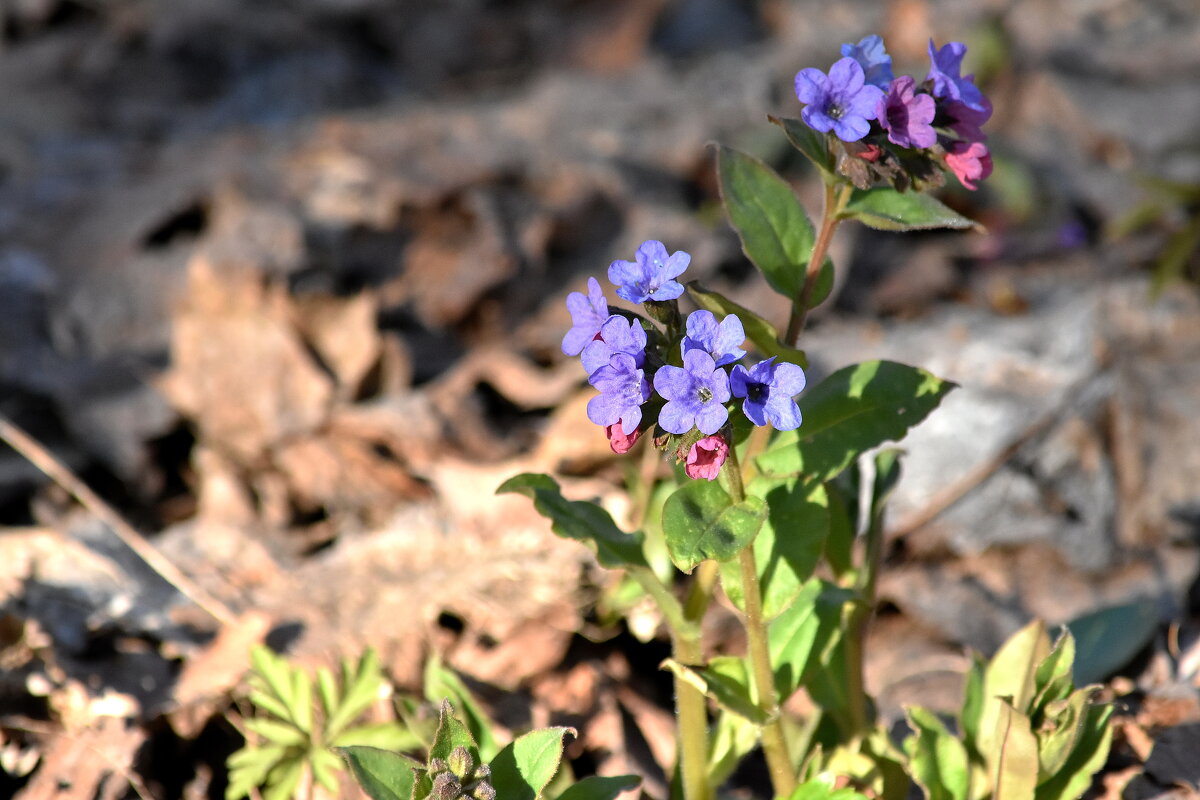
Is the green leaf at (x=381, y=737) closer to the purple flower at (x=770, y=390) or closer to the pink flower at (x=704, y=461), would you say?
the pink flower at (x=704, y=461)

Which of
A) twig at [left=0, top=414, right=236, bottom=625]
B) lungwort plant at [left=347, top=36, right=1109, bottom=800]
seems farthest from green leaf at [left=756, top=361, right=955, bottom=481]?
twig at [left=0, top=414, right=236, bottom=625]

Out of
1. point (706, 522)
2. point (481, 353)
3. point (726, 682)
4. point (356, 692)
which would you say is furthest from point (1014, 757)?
point (481, 353)

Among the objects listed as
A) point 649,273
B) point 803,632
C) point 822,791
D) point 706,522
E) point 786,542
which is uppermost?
point 649,273

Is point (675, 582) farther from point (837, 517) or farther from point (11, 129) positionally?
point (11, 129)

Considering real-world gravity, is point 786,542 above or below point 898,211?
below

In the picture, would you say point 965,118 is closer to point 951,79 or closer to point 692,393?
point 951,79

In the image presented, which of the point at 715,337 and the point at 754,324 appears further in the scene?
the point at 754,324

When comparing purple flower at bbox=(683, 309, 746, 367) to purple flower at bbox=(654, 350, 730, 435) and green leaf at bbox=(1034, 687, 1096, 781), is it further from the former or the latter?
green leaf at bbox=(1034, 687, 1096, 781)
